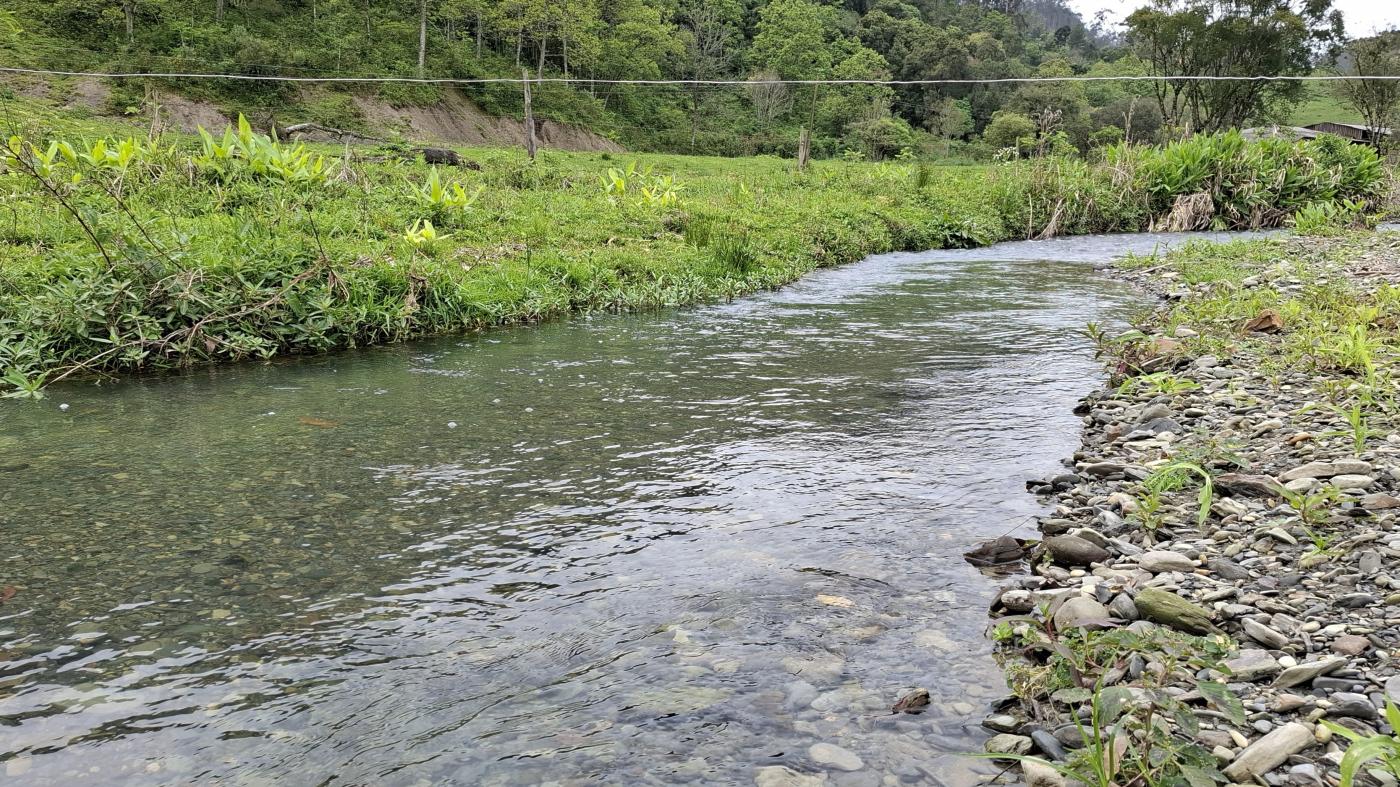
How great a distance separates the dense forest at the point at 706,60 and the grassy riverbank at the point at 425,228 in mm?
2445

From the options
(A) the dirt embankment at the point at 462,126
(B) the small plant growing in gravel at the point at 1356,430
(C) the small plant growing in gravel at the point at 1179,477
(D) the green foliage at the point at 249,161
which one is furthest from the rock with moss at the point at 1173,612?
(A) the dirt embankment at the point at 462,126

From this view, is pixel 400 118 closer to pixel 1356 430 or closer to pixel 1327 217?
pixel 1327 217

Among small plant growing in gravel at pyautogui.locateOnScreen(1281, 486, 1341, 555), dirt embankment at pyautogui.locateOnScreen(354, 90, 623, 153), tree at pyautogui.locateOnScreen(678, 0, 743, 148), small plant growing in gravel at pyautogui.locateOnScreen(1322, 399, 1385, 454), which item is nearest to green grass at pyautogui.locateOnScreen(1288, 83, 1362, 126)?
tree at pyautogui.locateOnScreen(678, 0, 743, 148)

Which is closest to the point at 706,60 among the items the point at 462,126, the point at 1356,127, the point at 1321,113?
the point at 462,126

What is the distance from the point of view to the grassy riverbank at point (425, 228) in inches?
283

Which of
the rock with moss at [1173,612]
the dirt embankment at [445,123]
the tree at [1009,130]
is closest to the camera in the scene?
the rock with moss at [1173,612]

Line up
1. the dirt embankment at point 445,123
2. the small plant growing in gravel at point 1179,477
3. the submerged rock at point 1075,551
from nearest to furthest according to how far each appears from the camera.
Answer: the submerged rock at point 1075,551, the small plant growing in gravel at point 1179,477, the dirt embankment at point 445,123

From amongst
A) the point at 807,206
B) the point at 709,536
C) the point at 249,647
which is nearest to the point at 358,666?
the point at 249,647

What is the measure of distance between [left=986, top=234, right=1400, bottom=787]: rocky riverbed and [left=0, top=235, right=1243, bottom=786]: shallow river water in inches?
10.2

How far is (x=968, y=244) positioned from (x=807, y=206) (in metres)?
3.63

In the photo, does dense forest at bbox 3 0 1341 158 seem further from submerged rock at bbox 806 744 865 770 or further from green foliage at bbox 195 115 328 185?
submerged rock at bbox 806 744 865 770

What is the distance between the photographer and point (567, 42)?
5594 centimetres

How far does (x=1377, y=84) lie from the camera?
4534 centimetres

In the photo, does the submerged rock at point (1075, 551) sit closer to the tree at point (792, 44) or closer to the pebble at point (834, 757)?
the pebble at point (834, 757)
